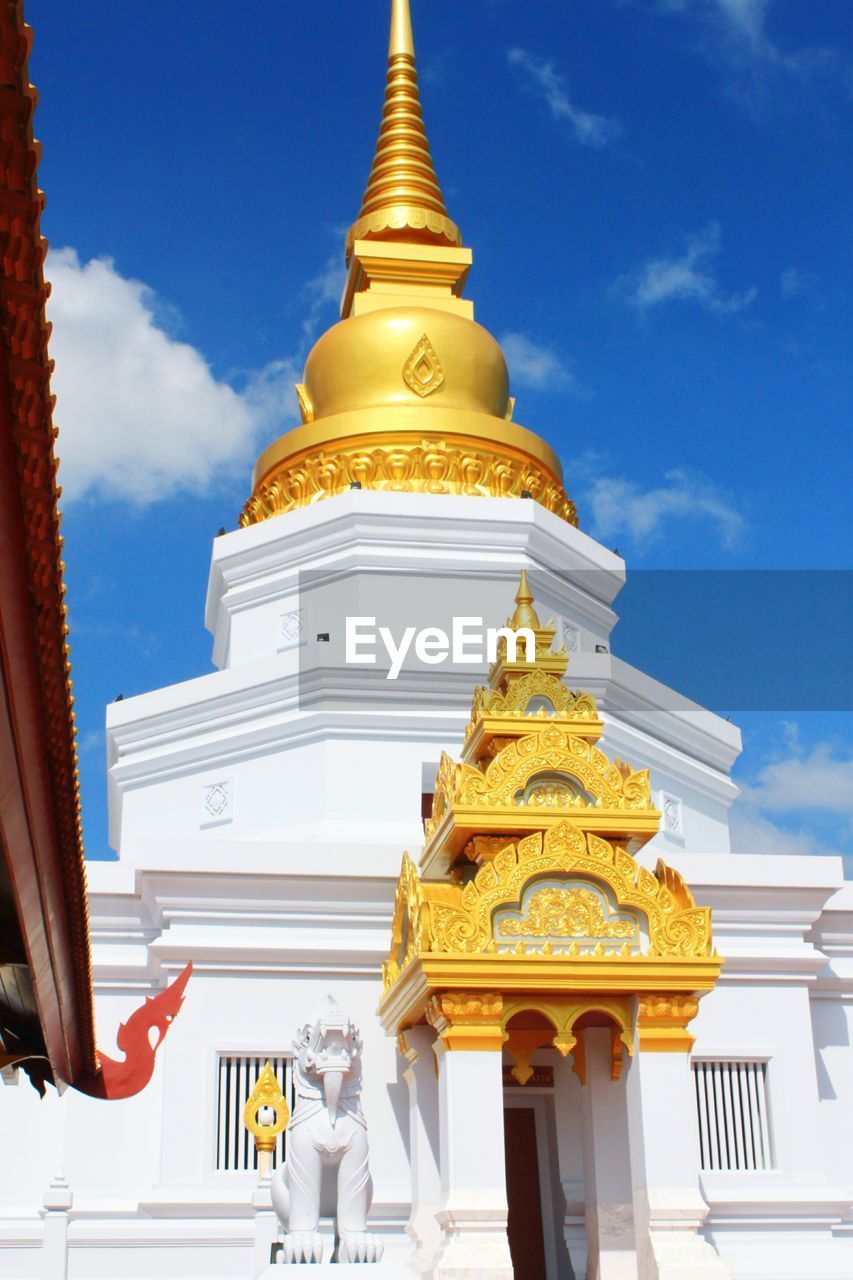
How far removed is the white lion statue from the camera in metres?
7.46

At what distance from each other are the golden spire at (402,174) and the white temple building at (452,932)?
414cm

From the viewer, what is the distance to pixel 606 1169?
9.88m

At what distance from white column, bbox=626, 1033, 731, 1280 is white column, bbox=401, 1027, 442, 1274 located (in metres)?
1.40

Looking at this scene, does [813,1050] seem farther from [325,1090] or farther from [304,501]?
[304,501]

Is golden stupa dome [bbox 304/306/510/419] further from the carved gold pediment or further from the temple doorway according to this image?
the temple doorway

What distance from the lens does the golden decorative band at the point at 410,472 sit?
53.2ft

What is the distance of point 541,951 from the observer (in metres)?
9.11

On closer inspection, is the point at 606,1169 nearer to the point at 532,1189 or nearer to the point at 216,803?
the point at 532,1189

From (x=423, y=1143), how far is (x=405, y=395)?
31.9 feet

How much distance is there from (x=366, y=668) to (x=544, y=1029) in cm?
489

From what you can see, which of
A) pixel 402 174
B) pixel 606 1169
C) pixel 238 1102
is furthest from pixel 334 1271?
pixel 402 174

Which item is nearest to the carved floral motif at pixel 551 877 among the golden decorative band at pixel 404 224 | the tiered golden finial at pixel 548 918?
the tiered golden finial at pixel 548 918

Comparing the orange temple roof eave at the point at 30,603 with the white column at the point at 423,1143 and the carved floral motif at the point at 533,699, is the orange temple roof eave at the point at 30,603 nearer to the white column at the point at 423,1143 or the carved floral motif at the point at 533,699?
the white column at the point at 423,1143

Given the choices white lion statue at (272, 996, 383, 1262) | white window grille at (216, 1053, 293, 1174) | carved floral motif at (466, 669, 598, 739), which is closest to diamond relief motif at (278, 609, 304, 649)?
carved floral motif at (466, 669, 598, 739)
